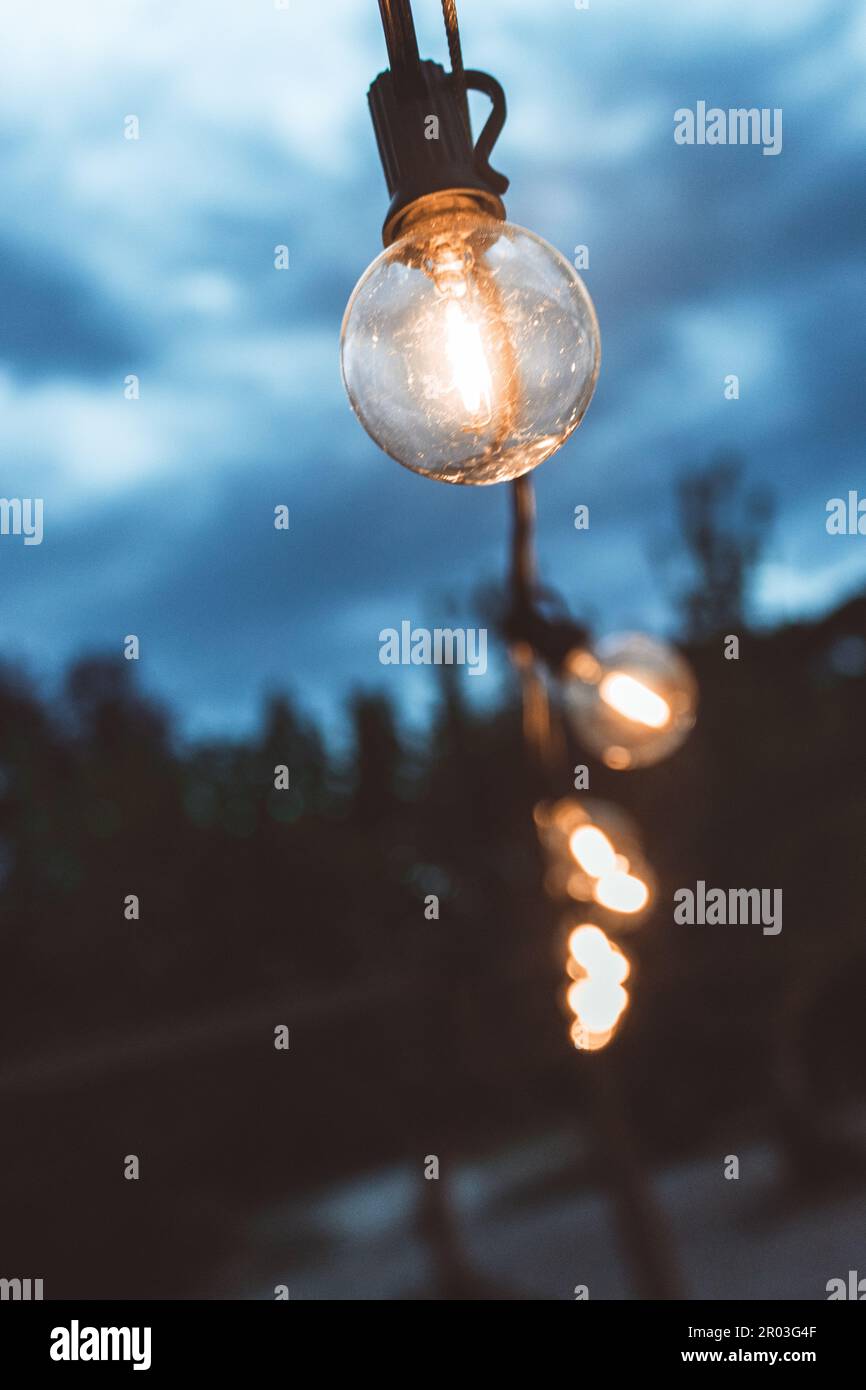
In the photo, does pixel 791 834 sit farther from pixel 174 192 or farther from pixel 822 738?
pixel 174 192

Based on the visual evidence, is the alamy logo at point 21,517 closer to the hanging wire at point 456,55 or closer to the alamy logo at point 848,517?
the alamy logo at point 848,517

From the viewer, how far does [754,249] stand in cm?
1391

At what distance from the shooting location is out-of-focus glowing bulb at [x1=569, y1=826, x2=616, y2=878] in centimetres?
329

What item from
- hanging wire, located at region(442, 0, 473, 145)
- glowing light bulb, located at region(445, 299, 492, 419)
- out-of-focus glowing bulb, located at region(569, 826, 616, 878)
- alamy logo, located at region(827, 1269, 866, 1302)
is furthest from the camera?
alamy logo, located at region(827, 1269, 866, 1302)

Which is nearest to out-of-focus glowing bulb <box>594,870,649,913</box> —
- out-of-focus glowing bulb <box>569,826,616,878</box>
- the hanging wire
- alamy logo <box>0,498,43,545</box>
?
out-of-focus glowing bulb <box>569,826,616,878</box>

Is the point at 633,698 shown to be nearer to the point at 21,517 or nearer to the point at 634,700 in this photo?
the point at 634,700

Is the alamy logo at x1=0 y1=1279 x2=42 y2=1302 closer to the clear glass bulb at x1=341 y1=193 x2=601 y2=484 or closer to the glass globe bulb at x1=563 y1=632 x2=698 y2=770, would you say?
the glass globe bulb at x1=563 y1=632 x2=698 y2=770

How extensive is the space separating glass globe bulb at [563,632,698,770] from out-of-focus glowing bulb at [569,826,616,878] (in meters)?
0.77

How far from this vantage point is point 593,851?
3312mm

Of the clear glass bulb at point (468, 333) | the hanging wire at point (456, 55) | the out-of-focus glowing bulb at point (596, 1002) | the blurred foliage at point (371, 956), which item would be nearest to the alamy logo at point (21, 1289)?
the blurred foliage at point (371, 956)

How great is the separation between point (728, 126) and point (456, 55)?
2839 mm

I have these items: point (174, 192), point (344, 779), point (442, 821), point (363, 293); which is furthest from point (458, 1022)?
point (363, 293)
